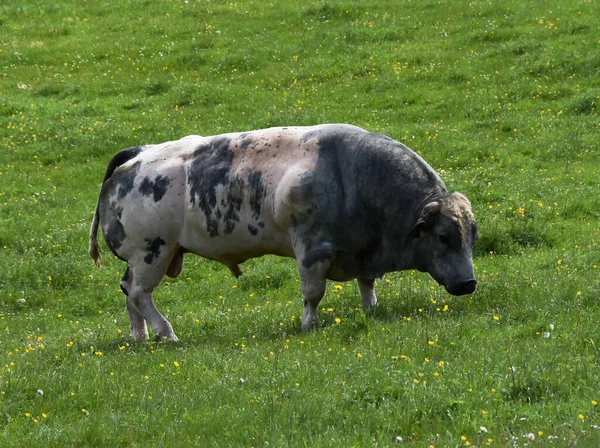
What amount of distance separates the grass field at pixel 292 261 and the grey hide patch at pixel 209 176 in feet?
4.73

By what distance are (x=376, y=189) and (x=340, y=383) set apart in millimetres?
3871

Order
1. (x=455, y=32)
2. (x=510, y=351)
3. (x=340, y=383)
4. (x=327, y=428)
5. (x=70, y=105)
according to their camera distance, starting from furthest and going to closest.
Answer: (x=455, y=32) < (x=70, y=105) < (x=510, y=351) < (x=340, y=383) < (x=327, y=428)

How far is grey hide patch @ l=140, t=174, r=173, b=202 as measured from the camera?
1238 cm

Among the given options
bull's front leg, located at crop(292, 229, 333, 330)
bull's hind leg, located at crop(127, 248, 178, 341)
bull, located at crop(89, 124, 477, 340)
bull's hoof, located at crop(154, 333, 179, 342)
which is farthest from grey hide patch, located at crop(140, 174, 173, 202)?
bull's front leg, located at crop(292, 229, 333, 330)

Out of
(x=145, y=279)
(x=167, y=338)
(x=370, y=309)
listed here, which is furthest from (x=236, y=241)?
(x=370, y=309)

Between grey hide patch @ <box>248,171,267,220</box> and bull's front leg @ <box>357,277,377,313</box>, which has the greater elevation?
grey hide patch @ <box>248,171,267,220</box>

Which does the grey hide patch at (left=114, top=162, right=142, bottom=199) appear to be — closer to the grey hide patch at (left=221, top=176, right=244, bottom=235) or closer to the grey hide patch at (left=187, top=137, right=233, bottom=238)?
the grey hide patch at (left=187, top=137, right=233, bottom=238)

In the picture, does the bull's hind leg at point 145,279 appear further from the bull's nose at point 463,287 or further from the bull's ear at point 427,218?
the bull's nose at point 463,287

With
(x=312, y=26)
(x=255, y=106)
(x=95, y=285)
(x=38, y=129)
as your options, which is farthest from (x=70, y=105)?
(x=95, y=285)

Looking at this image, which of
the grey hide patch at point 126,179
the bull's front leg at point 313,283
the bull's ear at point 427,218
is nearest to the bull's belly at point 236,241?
the bull's front leg at point 313,283

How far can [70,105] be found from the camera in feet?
97.6

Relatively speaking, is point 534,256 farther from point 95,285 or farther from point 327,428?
point 327,428

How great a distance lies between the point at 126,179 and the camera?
12680 millimetres

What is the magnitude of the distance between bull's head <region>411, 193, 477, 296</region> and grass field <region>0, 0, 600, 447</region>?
1.26ft
